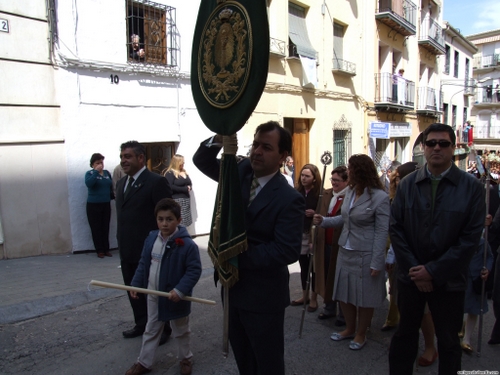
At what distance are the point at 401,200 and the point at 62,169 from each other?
242 inches

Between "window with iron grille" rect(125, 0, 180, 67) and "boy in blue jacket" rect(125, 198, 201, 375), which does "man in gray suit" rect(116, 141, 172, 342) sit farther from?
"window with iron grille" rect(125, 0, 180, 67)

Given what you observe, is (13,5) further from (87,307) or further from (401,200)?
(401,200)

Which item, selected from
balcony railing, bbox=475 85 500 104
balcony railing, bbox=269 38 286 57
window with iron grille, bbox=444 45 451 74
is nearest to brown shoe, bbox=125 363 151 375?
balcony railing, bbox=269 38 286 57

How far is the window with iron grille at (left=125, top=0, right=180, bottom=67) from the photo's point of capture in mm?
8398

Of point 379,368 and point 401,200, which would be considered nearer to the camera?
point 401,200

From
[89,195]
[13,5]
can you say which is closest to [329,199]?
[89,195]

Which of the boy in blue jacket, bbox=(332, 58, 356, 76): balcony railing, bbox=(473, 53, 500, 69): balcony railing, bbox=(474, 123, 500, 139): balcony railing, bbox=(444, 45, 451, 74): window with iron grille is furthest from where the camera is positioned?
bbox=(473, 53, 500, 69): balcony railing

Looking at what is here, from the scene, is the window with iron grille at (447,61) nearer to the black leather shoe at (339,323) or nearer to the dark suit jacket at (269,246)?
the black leather shoe at (339,323)

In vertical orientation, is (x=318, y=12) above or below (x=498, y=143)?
above

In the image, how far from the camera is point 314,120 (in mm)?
13914

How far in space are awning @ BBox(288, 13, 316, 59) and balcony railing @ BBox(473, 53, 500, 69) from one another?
1530 inches

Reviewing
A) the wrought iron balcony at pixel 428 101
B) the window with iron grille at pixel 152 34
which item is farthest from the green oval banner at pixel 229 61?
the wrought iron balcony at pixel 428 101

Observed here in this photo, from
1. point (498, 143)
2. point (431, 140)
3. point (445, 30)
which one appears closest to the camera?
point (431, 140)

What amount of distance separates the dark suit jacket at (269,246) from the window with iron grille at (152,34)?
268 inches
